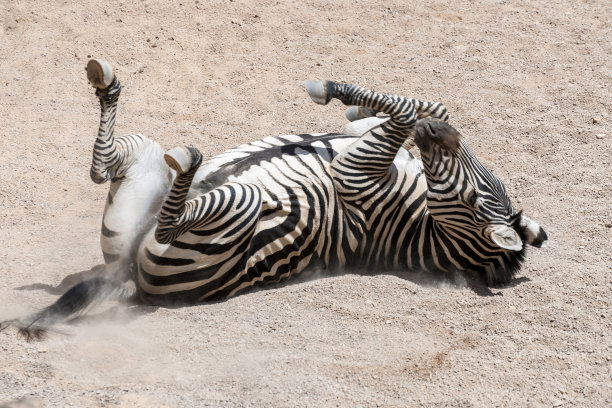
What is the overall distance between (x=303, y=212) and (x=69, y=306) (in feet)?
4.73

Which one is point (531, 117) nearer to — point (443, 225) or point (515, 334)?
point (443, 225)

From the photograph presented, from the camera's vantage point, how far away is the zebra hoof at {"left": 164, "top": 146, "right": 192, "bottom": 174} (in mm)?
4250

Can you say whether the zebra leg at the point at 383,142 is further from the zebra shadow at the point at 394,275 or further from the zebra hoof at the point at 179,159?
the zebra hoof at the point at 179,159

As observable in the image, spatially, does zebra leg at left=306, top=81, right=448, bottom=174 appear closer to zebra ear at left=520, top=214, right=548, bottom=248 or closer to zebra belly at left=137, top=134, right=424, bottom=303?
zebra belly at left=137, top=134, right=424, bottom=303

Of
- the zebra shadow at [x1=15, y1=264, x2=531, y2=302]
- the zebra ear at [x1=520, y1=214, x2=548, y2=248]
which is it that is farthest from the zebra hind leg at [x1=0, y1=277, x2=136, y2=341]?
the zebra ear at [x1=520, y1=214, x2=548, y2=248]

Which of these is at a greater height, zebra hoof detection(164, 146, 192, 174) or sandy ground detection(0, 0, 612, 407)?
zebra hoof detection(164, 146, 192, 174)

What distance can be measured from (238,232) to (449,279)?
4.63 ft

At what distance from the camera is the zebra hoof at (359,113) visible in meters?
5.81

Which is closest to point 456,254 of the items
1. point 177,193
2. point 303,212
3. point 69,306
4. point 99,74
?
point 303,212

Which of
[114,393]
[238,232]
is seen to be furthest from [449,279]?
[114,393]

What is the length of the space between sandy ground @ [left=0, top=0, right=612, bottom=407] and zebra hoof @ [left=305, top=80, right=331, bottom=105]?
1.13 meters

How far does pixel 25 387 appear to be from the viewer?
376 cm

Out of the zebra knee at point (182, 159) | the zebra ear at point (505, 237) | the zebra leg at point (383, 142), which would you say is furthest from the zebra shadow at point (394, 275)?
the zebra knee at point (182, 159)

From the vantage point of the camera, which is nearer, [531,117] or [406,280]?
[406,280]
